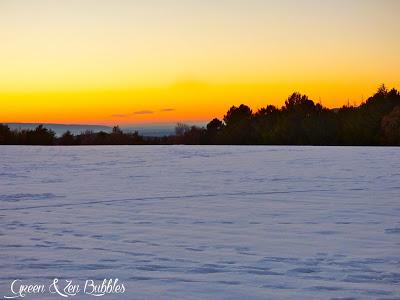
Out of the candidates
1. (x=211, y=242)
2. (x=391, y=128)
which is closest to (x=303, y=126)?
(x=391, y=128)

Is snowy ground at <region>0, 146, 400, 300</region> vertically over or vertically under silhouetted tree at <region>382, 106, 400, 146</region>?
under

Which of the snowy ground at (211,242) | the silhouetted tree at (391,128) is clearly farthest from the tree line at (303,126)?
the snowy ground at (211,242)

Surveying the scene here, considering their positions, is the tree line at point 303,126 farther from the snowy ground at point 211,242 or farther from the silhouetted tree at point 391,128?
the snowy ground at point 211,242

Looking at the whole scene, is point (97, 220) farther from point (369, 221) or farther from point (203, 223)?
point (369, 221)

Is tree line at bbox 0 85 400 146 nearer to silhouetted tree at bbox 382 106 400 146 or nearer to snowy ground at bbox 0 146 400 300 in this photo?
silhouetted tree at bbox 382 106 400 146

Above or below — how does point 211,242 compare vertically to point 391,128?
below

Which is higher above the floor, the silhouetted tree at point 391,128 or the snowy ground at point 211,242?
the silhouetted tree at point 391,128

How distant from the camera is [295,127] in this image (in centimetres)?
9525

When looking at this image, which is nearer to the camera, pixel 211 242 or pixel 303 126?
pixel 211 242

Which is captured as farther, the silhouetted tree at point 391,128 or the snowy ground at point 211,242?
the silhouetted tree at point 391,128

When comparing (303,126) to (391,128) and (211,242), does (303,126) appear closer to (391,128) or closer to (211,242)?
(391,128)

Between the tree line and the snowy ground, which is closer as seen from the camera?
the snowy ground

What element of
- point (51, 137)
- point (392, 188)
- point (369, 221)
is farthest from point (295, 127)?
point (369, 221)

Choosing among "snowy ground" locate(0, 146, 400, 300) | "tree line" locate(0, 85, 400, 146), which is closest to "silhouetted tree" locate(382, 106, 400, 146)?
"tree line" locate(0, 85, 400, 146)
